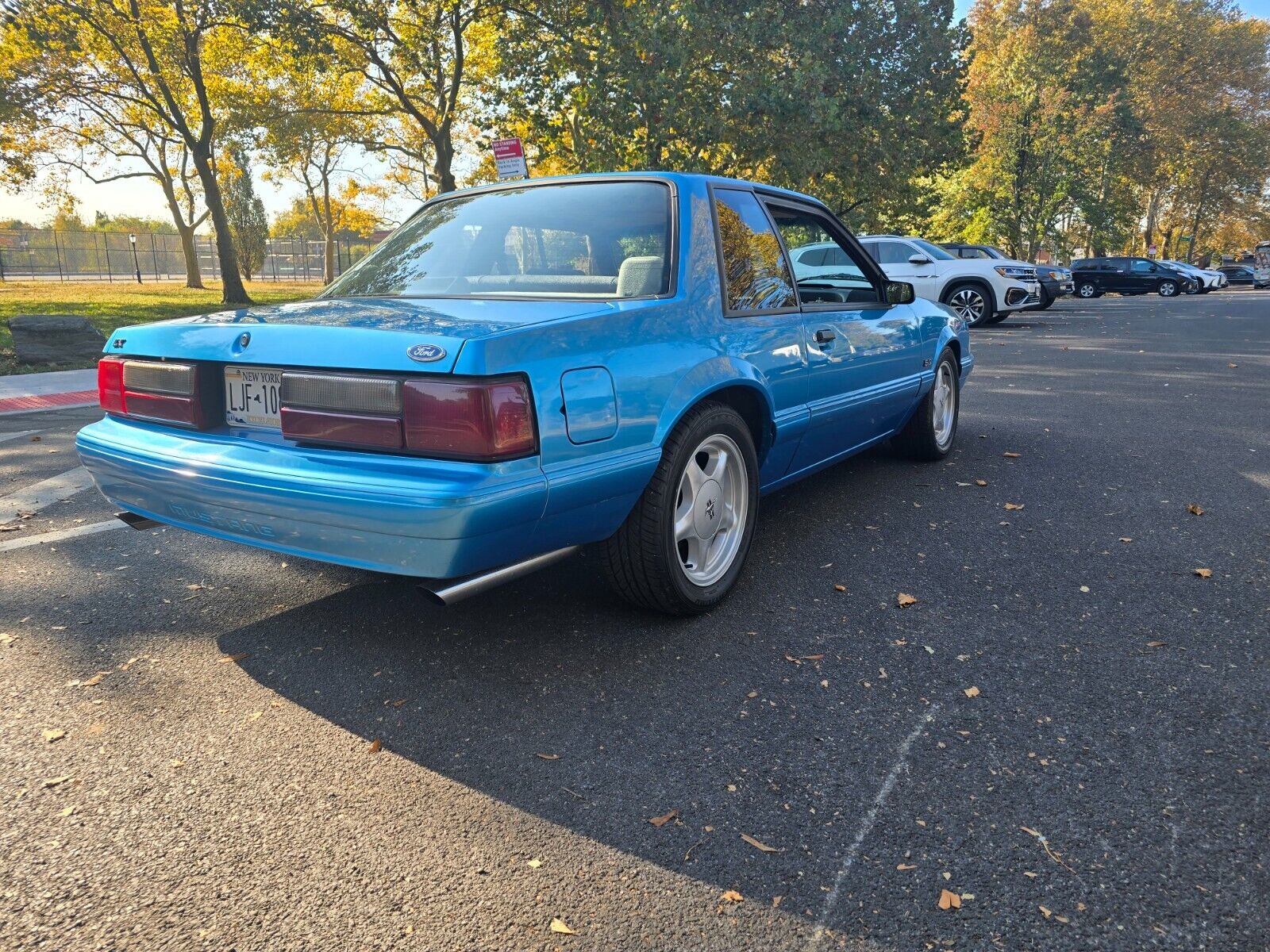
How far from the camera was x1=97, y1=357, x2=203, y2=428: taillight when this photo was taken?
2791 mm

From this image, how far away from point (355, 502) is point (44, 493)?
359cm

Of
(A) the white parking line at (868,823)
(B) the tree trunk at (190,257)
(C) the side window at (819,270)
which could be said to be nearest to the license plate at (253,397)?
(A) the white parking line at (868,823)

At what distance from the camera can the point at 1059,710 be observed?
2.51m

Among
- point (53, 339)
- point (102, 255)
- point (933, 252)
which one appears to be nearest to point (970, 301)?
point (933, 252)

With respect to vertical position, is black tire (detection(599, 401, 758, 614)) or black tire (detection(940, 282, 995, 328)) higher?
black tire (detection(940, 282, 995, 328))

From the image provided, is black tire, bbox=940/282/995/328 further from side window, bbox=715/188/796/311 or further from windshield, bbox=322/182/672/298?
windshield, bbox=322/182/672/298

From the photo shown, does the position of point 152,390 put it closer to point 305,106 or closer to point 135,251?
point 305,106

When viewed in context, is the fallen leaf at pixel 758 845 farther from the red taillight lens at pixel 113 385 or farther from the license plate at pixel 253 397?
the red taillight lens at pixel 113 385

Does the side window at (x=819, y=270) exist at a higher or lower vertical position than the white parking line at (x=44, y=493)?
higher

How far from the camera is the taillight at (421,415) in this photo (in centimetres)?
228

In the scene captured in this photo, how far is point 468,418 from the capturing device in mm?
2271

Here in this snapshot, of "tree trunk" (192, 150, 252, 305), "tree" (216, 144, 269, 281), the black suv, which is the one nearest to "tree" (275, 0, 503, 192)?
"tree trunk" (192, 150, 252, 305)

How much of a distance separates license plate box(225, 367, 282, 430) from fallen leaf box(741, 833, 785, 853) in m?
1.71


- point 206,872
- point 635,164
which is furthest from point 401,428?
point 635,164
